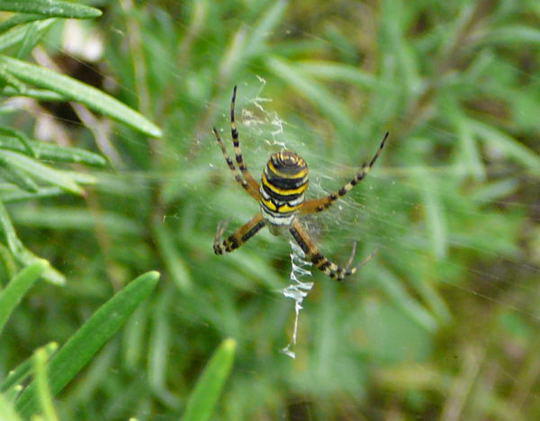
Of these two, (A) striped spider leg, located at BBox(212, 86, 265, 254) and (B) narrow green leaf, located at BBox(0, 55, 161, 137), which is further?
(A) striped spider leg, located at BBox(212, 86, 265, 254)

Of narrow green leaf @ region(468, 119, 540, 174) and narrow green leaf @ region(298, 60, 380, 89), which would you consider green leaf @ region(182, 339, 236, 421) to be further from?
narrow green leaf @ region(468, 119, 540, 174)

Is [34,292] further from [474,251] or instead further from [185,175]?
[474,251]

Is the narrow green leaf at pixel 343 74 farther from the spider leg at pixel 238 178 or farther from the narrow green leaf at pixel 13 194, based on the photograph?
the narrow green leaf at pixel 13 194

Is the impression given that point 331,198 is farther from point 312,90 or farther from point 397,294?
point 397,294

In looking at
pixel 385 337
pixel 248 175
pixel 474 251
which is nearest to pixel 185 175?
pixel 248 175

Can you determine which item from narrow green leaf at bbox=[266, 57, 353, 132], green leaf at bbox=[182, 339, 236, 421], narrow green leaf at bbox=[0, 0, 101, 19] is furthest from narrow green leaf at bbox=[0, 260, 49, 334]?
narrow green leaf at bbox=[266, 57, 353, 132]

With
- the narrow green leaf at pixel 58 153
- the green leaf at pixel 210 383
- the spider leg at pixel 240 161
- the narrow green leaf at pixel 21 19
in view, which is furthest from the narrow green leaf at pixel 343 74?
the green leaf at pixel 210 383
